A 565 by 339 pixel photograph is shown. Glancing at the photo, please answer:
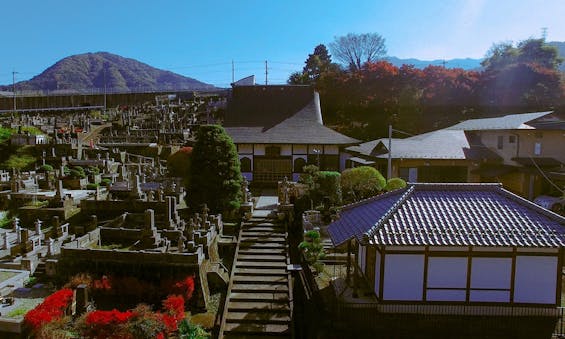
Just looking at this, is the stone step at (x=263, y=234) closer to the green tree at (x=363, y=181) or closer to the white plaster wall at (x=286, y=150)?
the green tree at (x=363, y=181)

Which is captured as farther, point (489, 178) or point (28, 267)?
point (489, 178)

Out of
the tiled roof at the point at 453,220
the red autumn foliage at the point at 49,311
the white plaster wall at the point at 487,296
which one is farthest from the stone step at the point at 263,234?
the white plaster wall at the point at 487,296

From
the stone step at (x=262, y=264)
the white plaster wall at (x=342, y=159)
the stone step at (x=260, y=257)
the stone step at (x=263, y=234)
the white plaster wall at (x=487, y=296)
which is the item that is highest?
the white plaster wall at (x=342, y=159)

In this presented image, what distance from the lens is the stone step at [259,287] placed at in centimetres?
1562

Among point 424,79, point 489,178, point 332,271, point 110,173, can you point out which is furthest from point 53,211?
point 424,79

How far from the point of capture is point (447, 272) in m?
11.5

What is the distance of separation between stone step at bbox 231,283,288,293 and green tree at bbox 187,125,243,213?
5.45 meters

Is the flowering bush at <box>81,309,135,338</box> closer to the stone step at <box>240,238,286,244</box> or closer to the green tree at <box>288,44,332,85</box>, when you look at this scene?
the stone step at <box>240,238,286,244</box>

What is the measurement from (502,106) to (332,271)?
101 ft

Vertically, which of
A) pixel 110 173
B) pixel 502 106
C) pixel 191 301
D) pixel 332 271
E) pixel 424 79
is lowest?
pixel 191 301

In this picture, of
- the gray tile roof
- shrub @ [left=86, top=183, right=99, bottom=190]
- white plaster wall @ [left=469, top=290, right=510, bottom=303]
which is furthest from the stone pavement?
shrub @ [left=86, top=183, right=99, bottom=190]

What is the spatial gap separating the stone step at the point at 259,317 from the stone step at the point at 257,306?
0.18 metres

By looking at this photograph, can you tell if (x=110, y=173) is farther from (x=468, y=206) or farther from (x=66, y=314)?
(x=468, y=206)

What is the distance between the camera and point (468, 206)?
12.3 m
